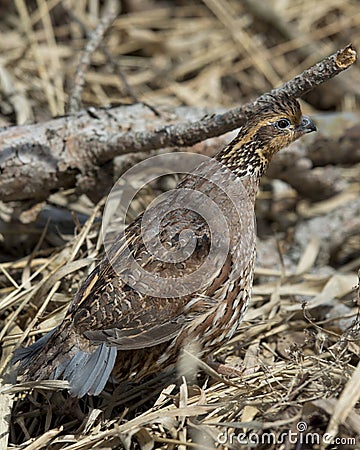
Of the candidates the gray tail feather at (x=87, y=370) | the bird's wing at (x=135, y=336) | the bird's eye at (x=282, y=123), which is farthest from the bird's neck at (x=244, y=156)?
the gray tail feather at (x=87, y=370)

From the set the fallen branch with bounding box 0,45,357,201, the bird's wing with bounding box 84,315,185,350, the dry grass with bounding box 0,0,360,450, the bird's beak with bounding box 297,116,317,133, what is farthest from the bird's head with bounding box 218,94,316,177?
the bird's wing with bounding box 84,315,185,350

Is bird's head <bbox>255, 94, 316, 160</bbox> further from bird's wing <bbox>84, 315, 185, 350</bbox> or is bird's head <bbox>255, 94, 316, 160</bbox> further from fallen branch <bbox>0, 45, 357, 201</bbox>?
bird's wing <bbox>84, 315, 185, 350</bbox>

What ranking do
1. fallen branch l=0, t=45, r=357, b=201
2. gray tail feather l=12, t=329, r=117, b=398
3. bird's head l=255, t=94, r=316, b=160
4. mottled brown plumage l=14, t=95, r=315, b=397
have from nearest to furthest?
gray tail feather l=12, t=329, r=117, b=398
mottled brown plumage l=14, t=95, r=315, b=397
bird's head l=255, t=94, r=316, b=160
fallen branch l=0, t=45, r=357, b=201

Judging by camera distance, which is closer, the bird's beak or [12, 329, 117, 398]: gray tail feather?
[12, 329, 117, 398]: gray tail feather

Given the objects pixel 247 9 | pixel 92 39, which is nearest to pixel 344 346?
pixel 92 39

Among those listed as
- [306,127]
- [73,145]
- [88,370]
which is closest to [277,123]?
[306,127]

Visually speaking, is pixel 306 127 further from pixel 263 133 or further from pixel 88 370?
pixel 88 370

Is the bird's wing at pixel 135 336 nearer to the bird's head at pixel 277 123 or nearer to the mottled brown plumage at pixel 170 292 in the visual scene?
the mottled brown plumage at pixel 170 292
